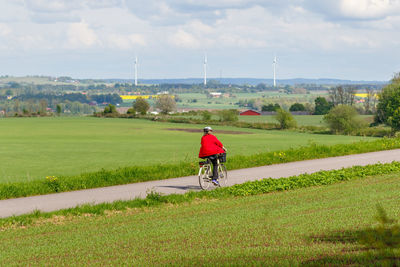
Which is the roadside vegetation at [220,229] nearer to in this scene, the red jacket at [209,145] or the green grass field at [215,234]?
the green grass field at [215,234]

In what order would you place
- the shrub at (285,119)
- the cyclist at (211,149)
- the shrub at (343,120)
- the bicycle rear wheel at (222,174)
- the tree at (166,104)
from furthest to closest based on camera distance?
the tree at (166,104)
the shrub at (285,119)
the shrub at (343,120)
the bicycle rear wheel at (222,174)
the cyclist at (211,149)

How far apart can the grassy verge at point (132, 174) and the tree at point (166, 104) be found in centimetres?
10764

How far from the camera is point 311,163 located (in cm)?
2648

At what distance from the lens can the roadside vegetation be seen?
27.1ft

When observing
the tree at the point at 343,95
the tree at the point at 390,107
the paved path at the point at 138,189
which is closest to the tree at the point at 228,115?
the tree at the point at 390,107

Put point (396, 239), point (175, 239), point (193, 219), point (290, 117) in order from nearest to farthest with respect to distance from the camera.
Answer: point (396, 239) < point (175, 239) < point (193, 219) < point (290, 117)

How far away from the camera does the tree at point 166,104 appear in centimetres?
13725

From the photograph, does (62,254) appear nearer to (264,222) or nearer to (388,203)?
(264,222)

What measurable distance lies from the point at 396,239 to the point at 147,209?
11596 mm

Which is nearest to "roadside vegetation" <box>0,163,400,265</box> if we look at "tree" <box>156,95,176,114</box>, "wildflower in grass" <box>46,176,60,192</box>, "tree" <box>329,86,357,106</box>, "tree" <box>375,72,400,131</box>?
"wildflower in grass" <box>46,176,60,192</box>

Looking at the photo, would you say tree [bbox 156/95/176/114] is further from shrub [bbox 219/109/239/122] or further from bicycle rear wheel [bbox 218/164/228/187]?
Result: bicycle rear wheel [bbox 218/164/228/187]

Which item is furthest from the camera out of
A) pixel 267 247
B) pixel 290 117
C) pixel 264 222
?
pixel 290 117

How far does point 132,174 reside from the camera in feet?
69.3

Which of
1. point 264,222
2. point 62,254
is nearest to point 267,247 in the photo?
point 264,222
